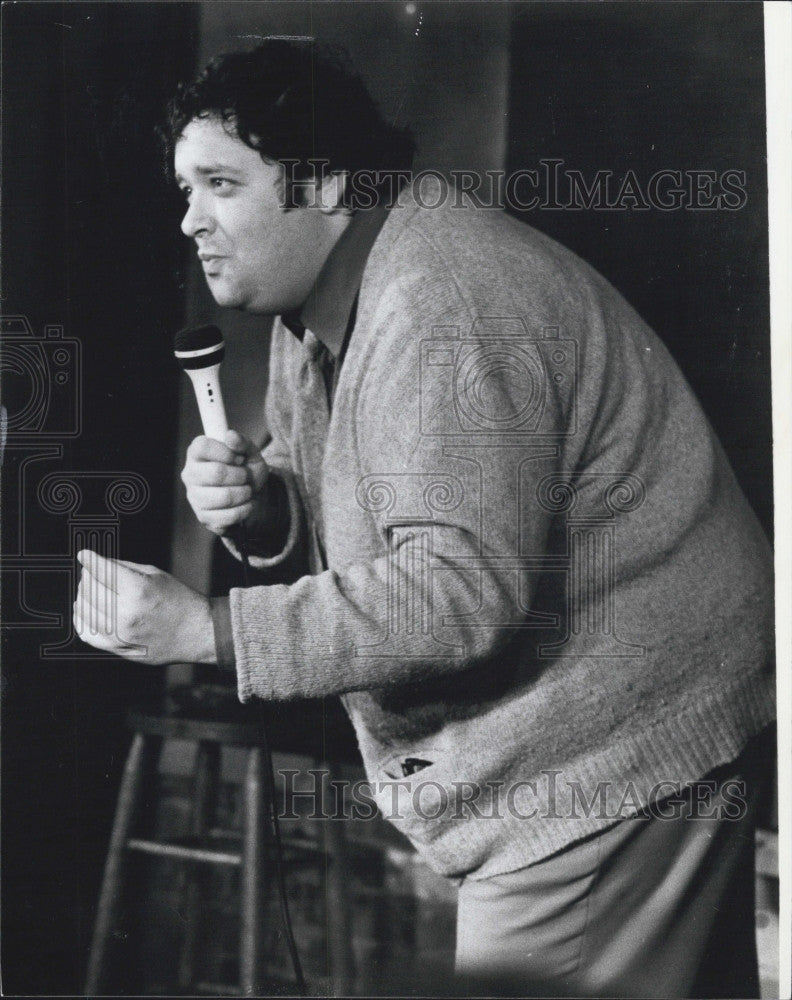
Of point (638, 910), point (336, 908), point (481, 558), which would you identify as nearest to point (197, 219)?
point (481, 558)

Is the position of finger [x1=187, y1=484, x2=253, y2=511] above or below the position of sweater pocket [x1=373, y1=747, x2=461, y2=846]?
above

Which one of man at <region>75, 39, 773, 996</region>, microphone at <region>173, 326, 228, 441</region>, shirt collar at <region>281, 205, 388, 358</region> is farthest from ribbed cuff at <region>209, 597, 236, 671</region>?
shirt collar at <region>281, 205, 388, 358</region>

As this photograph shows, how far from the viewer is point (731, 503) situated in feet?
4.37

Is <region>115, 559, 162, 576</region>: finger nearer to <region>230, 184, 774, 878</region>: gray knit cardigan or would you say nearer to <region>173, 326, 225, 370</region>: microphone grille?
<region>230, 184, 774, 878</region>: gray knit cardigan

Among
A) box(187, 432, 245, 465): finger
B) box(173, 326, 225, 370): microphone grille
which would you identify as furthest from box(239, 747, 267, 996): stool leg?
box(173, 326, 225, 370): microphone grille

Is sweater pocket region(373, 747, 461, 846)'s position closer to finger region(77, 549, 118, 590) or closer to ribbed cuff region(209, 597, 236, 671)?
ribbed cuff region(209, 597, 236, 671)

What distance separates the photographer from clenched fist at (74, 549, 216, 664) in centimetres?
125

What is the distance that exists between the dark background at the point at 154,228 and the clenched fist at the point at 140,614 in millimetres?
27

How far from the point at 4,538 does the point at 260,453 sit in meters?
0.34

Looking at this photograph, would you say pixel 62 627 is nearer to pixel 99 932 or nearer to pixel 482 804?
pixel 99 932

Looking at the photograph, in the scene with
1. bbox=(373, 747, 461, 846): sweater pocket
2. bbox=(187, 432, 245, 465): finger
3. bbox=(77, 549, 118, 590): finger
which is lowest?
bbox=(373, 747, 461, 846): sweater pocket

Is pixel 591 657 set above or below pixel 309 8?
below

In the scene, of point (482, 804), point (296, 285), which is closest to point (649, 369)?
point (296, 285)

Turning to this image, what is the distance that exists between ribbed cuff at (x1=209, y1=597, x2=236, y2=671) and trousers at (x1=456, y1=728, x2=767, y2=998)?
38 centimetres
